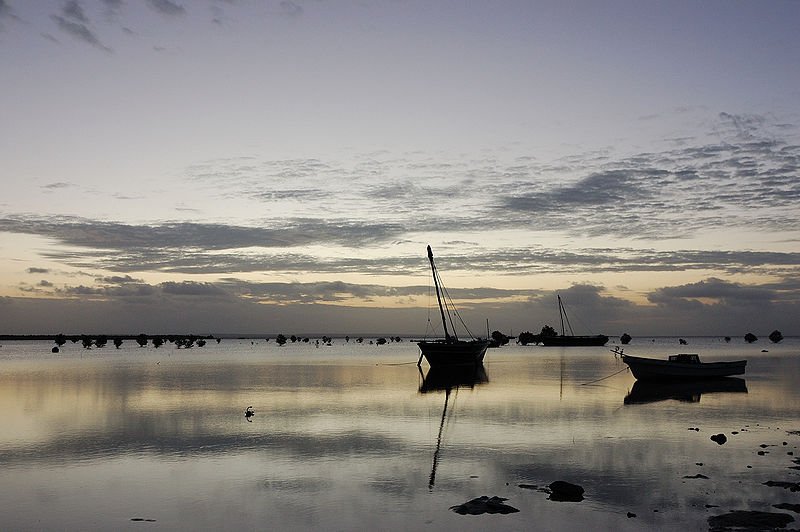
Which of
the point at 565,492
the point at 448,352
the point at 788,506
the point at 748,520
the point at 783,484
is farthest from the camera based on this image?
the point at 448,352

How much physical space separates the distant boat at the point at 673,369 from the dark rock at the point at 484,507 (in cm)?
3921

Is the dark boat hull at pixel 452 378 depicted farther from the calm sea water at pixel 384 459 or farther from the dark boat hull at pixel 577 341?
the dark boat hull at pixel 577 341

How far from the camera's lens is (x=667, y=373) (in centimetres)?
5484

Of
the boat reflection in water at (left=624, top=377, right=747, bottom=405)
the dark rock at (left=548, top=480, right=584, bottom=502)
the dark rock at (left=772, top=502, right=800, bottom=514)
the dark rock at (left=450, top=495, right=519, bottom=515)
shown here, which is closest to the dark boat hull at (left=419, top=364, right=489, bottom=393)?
the boat reflection in water at (left=624, top=377, right=747, bottom=405)

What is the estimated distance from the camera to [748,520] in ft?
50.2

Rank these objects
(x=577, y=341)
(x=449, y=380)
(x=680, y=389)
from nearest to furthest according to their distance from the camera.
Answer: (x=680, y=389), (x=449, y=380), (x=577, y=341)

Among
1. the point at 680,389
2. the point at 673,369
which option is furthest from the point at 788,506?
the point at 673,369

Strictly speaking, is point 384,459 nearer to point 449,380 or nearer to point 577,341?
point 449,380

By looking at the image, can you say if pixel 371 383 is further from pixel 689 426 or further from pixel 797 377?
pixel 797 377

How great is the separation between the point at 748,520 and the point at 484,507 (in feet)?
18.9

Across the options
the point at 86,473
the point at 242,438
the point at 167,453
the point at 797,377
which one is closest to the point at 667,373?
the point at 797,377

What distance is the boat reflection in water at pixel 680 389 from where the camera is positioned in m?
43.3

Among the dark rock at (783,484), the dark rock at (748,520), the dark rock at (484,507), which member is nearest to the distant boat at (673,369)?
the dark rock at (783,484)

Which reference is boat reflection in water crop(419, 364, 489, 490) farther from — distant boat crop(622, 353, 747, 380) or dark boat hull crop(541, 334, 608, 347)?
dark boat hull crop(541, 334, 608, 347)
